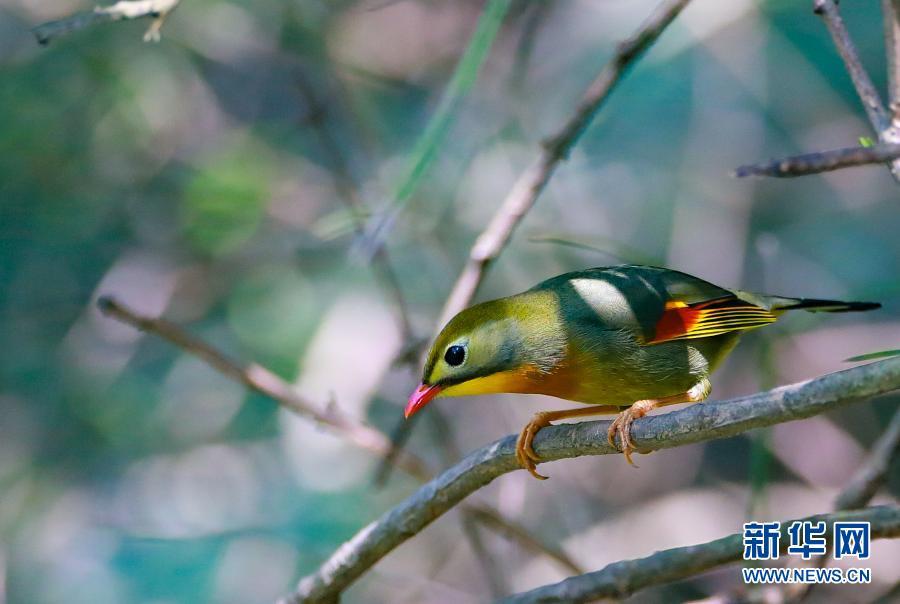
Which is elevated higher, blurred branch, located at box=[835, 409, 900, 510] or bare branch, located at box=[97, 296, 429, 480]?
bare branch, located at box=[97, 296, 429, 480]

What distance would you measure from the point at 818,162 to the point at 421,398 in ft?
5.99

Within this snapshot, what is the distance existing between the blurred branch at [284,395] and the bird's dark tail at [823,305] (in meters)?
1.27

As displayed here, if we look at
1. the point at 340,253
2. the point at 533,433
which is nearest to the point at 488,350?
the point at 533,433

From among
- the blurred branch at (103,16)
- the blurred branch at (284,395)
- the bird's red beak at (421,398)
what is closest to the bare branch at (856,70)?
the bird's red beak at (421,398)

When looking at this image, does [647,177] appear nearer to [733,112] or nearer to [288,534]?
[733,112]

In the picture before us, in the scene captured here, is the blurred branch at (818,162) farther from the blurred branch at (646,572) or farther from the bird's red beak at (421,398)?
the bird's red beak at (421,398)

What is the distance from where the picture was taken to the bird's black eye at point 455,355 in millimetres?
3188

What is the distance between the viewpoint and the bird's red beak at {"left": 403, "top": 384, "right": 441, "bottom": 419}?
10.4 ft

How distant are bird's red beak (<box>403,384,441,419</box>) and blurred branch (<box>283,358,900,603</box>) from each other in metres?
0.45

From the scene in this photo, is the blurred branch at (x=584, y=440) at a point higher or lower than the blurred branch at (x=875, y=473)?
lower

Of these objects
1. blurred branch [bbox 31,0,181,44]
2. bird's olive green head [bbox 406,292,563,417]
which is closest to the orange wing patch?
bird's olive green head [bbox 406,292,563,417]

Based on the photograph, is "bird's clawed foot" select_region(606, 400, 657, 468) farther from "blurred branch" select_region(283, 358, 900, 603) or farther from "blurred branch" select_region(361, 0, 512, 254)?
"blurred branch" select_region(361, 0, 512, 254)

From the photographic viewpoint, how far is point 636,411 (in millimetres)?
3039

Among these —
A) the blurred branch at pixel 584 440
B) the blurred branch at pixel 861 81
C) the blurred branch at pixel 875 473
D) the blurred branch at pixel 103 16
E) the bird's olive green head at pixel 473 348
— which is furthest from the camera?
the blurred branch at pixel 875 473
